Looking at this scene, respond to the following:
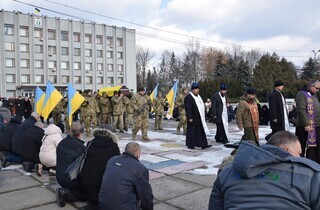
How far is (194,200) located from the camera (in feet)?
17.2

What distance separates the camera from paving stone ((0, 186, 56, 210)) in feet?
17.3

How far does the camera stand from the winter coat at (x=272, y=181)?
7.00ft

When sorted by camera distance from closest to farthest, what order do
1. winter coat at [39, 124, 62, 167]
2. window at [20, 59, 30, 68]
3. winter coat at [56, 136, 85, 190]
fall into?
winter coat at [56, 136, 85, 190]
winter coat at [39, 124, 62, 167]
window at [20, 59, 30, 68]

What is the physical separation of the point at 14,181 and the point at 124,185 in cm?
391

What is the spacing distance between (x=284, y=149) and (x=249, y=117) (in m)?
5.66

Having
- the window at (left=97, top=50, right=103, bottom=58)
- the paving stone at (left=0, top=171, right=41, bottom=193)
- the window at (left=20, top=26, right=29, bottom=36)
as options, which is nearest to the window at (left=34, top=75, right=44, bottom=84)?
the window at (left=20, top=26, right=29, bottom=36)

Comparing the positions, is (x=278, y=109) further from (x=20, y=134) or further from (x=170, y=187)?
(x=20, y=134)

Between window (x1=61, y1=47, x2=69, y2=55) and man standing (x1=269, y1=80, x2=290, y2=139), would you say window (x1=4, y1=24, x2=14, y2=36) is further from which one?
man standing (x1=269, y1=80, x2=290, y2=139)

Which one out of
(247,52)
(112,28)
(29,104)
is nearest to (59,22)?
(112,28)

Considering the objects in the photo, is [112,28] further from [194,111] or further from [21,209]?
[21,209]

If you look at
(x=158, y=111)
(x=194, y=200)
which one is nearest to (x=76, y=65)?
(x=158, y=111)

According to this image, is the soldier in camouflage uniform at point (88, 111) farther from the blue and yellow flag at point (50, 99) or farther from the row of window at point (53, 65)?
the row of window at point (53, 65)

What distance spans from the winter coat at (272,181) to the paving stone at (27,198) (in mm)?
3988

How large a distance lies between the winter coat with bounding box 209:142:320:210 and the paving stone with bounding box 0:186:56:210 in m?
3.99
